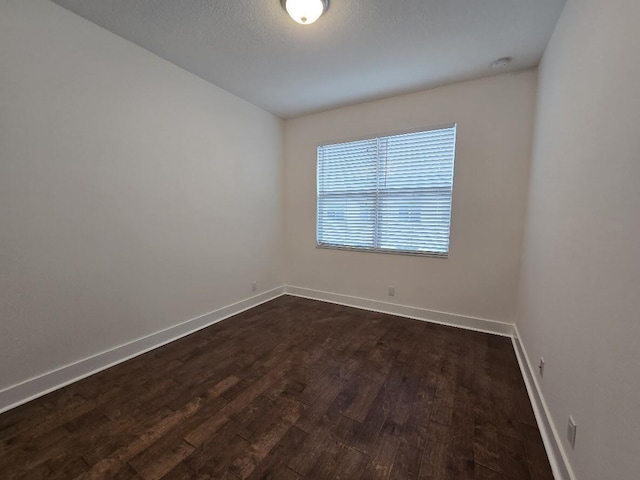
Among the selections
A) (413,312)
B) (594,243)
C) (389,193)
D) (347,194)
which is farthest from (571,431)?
(347,194)

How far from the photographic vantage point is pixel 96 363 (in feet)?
6.78

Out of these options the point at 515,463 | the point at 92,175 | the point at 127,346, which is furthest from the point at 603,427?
the point at 92,175

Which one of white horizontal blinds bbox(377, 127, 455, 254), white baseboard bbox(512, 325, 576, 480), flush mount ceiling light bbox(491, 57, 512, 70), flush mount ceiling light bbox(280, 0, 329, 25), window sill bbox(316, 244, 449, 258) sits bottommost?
white baseboard bbox(512, 325, 576, 480)

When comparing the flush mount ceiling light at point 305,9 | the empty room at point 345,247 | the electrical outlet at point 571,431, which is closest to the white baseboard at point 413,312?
the empty room at point 345,247

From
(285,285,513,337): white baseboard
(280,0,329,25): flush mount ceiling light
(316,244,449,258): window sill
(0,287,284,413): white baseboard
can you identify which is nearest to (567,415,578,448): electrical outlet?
(285,285,513,337): white baseboard

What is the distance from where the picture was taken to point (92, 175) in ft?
6.54

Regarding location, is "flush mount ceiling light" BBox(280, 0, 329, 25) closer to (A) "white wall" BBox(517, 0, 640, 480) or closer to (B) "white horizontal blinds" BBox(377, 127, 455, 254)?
(A) "white wall" BBox(517, 0, 640, 480)

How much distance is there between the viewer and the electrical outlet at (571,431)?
1164 millimetres

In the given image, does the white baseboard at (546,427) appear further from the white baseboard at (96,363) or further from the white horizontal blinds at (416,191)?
the white baseboard at (96,363)

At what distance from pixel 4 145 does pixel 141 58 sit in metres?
1.24

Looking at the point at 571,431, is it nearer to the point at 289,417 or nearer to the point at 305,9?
the point at 289,417

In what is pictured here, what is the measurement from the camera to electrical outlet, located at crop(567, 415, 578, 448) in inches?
45.8

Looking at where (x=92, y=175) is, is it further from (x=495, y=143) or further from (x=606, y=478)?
(x=495, y=143)

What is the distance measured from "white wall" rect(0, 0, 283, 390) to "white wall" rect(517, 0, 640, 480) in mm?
3022
